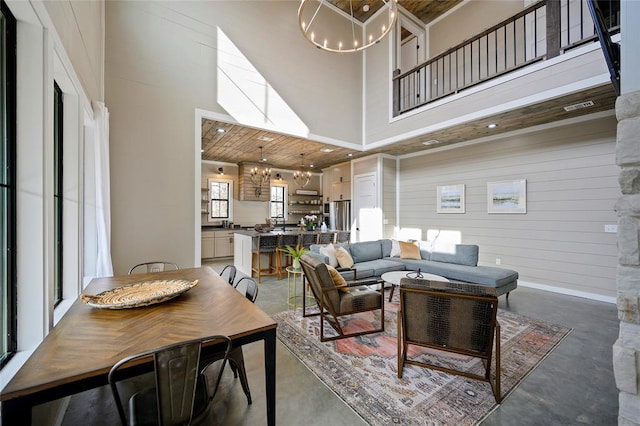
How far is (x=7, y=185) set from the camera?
136cm

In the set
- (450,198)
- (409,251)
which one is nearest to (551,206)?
(450,198)

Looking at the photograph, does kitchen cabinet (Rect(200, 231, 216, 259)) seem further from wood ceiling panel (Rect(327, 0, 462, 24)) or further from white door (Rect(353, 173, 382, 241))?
wood ceiling panel (Rect(327, 0, 462, 24))

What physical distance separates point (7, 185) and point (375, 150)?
618 centimetres

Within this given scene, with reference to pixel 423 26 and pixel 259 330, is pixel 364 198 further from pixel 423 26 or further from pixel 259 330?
pixel 259 330

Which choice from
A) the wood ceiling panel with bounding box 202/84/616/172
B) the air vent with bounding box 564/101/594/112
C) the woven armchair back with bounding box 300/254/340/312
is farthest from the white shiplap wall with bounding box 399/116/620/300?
the woven armchair back with bounding box 300/254/340/312

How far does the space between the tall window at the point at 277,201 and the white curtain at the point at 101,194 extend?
257 inches

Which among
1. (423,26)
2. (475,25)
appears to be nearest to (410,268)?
(475,25)

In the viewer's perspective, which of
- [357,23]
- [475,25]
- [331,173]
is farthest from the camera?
[331,173]

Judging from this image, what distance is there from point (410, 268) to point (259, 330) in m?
3.90

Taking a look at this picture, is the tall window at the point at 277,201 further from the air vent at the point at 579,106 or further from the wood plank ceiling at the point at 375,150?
the air vent at the point at 579,106

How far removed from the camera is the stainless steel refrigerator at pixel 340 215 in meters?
8.00

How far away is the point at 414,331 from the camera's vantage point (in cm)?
217

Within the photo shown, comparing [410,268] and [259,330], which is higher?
[259,330]

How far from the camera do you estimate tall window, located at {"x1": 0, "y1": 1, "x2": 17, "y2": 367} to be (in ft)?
4.40
